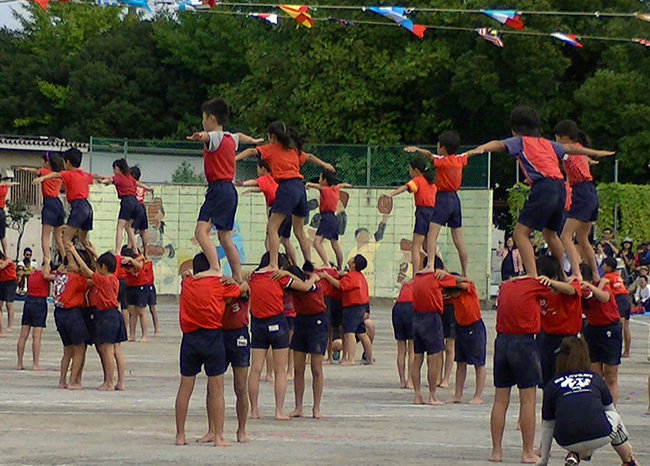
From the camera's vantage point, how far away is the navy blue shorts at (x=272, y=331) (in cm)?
1449

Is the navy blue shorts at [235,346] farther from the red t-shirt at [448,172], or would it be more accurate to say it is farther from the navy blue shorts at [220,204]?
the red t-shirt at [448,172]

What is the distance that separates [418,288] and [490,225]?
Result: 22.5m

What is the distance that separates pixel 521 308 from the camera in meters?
11.9

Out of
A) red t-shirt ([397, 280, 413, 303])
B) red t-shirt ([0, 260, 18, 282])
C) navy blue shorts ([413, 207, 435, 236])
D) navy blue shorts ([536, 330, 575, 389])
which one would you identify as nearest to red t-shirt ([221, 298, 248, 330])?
navy blue shorts ([536, 330, 575, 389])

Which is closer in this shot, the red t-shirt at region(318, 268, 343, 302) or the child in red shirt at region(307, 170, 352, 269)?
the red t-shirt at region(318, 268, 343, 302)

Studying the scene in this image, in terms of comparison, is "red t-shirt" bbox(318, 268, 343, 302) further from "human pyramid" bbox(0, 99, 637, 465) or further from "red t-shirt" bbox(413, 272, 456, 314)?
"red t-shirt" bbox(413, 272, 456, 314)

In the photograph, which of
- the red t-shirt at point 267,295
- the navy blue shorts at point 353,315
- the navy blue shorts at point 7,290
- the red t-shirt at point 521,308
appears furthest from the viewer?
the navy blue shorts at point 7,290

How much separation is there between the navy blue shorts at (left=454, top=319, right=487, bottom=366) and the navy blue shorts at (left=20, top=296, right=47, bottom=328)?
22.3 ft

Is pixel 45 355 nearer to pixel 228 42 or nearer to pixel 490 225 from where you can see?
pixel 490 225

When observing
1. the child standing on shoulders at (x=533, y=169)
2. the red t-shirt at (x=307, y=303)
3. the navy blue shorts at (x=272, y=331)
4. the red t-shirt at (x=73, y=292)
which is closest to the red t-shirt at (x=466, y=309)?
the red t-shirt at (x=307, y=303)

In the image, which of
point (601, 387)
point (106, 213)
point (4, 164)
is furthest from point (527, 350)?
point (4, 164)

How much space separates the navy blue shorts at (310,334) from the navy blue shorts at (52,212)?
10781 mm

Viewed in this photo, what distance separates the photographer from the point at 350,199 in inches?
1566

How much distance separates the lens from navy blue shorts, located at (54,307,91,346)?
17.3 metres
